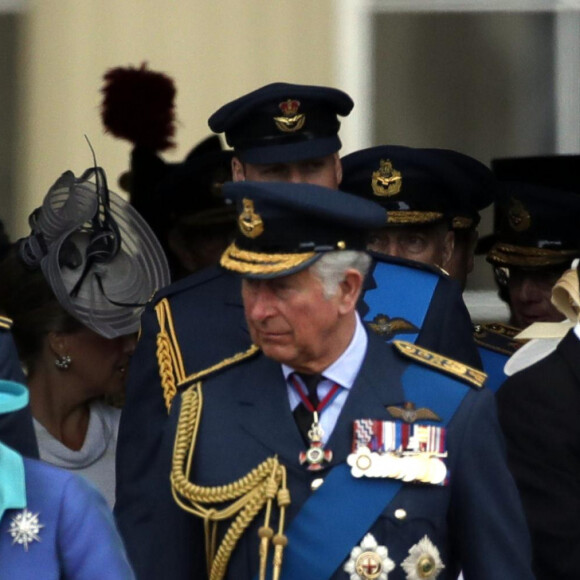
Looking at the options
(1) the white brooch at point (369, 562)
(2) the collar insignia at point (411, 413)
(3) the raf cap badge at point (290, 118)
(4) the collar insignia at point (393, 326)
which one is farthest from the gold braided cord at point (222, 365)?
(3) the raf cap badge at point (290, 118)

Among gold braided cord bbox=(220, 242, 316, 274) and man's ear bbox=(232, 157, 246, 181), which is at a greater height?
gold braided cord bbox=(220, 242, 316, 274)

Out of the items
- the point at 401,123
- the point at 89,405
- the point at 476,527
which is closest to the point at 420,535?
the point at 476,527

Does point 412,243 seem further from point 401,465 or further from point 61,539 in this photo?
point 61,539

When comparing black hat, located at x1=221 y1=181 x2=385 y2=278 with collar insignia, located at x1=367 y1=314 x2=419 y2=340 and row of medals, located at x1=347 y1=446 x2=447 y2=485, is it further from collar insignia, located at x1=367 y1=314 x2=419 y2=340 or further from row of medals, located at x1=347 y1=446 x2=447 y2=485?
collar insignia, located at x1=367 y1=314 x2=419 y2=340

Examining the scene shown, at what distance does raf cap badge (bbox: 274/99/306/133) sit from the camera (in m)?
5.41

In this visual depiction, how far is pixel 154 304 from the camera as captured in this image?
532 centimetres

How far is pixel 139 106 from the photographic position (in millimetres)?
7422

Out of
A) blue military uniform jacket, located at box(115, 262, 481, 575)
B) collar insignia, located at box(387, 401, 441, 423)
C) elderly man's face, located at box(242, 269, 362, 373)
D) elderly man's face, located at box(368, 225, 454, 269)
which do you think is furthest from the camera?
elderly man's face, located at box(368, 225, 454, 269)

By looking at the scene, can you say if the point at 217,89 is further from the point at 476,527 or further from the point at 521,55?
the point at 476,527

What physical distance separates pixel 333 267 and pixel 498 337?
2.03m

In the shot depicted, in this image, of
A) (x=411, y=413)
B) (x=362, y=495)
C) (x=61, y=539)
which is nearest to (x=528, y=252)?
(x=411, y=413)

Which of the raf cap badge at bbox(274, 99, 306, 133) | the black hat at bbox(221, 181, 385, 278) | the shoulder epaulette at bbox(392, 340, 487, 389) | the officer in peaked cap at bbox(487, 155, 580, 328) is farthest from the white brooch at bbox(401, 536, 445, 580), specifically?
the officer in peaked cap at bbox(487, 155, 580, 328)

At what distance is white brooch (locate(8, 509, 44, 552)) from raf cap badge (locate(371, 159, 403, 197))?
7.56ft

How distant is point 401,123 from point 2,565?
13.9ft
